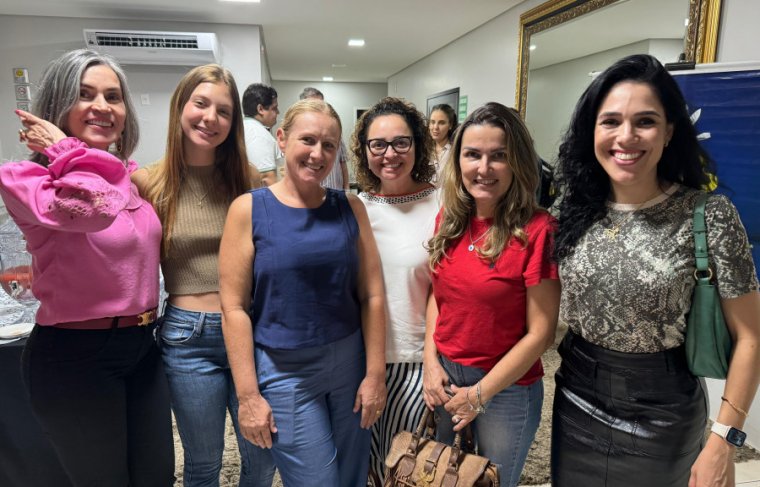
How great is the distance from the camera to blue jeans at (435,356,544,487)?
128cm

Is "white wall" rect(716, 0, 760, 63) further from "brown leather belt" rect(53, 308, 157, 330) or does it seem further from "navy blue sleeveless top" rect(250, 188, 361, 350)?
"brown leather belt" rect(53, 308, 157, 330)

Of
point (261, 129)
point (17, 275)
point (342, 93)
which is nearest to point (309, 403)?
point (17, 275)

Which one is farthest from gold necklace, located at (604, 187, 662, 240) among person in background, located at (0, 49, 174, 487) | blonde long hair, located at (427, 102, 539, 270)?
person in background, located at (0, 49, 174, 487)

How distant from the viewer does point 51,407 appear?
1.13 metres

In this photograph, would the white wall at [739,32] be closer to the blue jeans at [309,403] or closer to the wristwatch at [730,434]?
the wristwatch at [730,434]

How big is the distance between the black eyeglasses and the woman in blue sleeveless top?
183 millimetres

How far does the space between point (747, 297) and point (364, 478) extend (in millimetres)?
1136

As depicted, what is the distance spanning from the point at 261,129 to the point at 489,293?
2.98 meters

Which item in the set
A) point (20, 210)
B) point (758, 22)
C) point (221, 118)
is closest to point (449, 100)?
point (758, 22)

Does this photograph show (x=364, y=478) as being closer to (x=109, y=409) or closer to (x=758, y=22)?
(x=109, y=409)

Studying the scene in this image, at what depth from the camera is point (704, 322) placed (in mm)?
1034

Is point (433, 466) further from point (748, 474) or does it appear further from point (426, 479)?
point (748, 474)

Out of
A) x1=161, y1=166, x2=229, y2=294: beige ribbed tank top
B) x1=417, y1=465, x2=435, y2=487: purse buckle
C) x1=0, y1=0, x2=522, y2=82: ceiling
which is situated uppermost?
x1=0, y1=0, x2=522, y2=82: ceiling

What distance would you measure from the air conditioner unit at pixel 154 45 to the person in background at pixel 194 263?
14.8 ft
